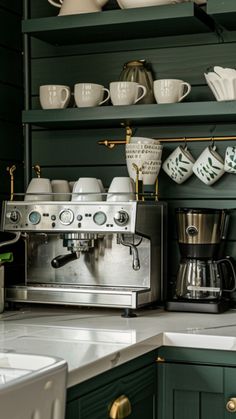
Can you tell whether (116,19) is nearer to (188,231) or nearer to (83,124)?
(83,124)

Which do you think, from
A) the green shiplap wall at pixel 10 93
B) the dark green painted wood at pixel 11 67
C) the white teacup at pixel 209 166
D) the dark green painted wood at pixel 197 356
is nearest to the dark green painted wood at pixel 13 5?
the green shiplap wall at pixel 10 93

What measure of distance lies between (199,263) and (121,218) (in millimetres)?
324

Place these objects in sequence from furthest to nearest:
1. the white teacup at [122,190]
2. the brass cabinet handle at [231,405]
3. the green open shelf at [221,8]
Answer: the white teacup at [122,190]
the green open shelf at [221,8]
the brass cabinet handle at [231,405]

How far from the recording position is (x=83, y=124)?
290 cm

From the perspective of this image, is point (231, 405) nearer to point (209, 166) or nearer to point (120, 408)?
point (120, 408)

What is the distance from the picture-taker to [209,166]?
2.72m

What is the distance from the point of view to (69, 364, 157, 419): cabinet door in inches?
72.7

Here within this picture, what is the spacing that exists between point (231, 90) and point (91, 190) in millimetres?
547

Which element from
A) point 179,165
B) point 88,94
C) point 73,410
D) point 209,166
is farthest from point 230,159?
point 73,410

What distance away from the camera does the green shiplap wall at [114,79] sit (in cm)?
280

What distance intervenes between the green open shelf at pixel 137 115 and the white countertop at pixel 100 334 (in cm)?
63

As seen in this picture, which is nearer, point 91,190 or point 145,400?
point 145,400

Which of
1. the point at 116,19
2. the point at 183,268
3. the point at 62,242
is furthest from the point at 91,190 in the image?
the point at 116,19

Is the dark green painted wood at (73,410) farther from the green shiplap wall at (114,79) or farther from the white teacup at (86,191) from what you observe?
the green shiplap wall at (114,79)
